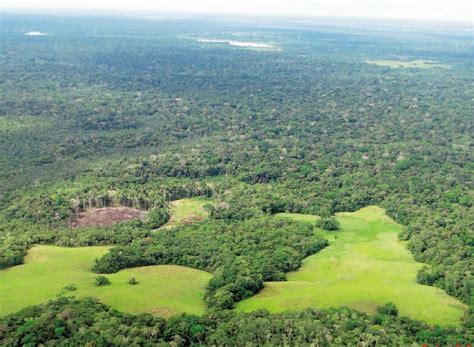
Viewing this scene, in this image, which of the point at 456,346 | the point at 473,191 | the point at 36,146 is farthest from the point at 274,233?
the point at 36,146

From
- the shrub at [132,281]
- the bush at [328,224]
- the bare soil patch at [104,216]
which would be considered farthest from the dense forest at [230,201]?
the shrub at [132,281]

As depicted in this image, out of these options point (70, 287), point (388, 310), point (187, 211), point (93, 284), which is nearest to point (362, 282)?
point (388, 310)

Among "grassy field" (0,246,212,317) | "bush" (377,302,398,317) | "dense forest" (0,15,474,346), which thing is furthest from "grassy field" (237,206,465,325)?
"grassy field" (0,246,212,317)

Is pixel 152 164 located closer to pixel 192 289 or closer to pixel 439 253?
pixel 192 289

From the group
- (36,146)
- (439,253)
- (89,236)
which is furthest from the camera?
(36,146)

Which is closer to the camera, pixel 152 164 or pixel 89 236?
pixel 89 236

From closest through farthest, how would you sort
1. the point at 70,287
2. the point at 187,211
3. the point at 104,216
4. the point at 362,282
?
1. the point at 70,287
2. the point at 362,282
3. the point at 104,216
4. the point at 187,211

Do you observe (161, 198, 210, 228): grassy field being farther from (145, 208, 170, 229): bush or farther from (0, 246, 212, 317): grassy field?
(0, 246, 212, 317): grassy field

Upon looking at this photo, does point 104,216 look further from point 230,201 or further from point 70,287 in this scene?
point 70,287
